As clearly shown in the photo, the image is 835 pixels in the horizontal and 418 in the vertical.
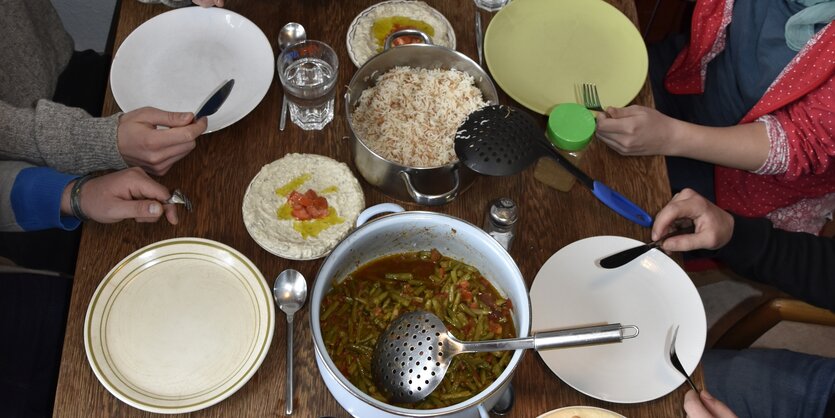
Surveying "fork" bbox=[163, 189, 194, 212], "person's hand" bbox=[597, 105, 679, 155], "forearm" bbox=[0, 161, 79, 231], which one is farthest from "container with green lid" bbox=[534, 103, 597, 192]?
"forearm" bbox=[0, 161, 79, 231]

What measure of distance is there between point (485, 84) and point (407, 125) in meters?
0.19

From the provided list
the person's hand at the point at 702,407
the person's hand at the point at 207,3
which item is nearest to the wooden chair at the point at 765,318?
the person's hand at the point at 702,407

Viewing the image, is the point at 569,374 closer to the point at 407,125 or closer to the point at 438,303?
the point at 438,303

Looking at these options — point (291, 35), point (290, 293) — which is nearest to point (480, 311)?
point (290, 293)

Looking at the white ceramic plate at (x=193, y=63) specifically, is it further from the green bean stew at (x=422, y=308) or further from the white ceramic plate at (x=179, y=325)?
the green bean stew at (x=422, y=308)

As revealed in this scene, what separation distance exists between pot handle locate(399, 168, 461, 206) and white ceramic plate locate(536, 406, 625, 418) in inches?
18.4

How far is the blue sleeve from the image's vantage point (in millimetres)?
1341

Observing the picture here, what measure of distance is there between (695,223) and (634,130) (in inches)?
9.5

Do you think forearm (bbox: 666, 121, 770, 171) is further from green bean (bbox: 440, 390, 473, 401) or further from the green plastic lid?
green bean (bbox: 440, 390, 473, 401)

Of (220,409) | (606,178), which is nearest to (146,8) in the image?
(220,409)

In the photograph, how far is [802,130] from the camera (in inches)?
61.9

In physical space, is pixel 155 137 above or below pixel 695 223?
above

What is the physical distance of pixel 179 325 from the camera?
4.01 feet

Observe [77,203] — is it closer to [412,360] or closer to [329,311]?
[329,311]
